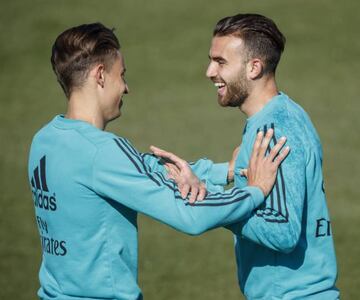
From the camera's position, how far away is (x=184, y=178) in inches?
182

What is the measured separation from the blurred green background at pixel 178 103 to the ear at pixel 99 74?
3506 mm

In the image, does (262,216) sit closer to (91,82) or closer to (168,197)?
(168,197)

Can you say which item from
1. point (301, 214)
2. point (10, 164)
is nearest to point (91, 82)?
point (301, 214)

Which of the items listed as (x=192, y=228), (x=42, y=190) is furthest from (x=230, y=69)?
(x=42, y=190)

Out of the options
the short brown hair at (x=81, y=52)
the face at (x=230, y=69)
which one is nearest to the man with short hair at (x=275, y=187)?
the face at (x=230, y=69)

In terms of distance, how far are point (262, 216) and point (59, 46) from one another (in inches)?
50.6

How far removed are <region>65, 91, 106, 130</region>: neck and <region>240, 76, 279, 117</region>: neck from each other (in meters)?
0.82

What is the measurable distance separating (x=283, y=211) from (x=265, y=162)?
0.84 feet

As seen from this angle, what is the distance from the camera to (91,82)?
4469 mm

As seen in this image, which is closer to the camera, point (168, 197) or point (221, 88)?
point (168, 197)

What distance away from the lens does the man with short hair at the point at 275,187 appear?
4355mm

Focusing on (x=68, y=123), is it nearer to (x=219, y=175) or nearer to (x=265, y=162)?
(x=265, y=162)

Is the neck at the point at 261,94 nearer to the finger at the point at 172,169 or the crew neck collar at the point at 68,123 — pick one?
the finger at the point at 172,169

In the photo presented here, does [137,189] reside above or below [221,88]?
below
